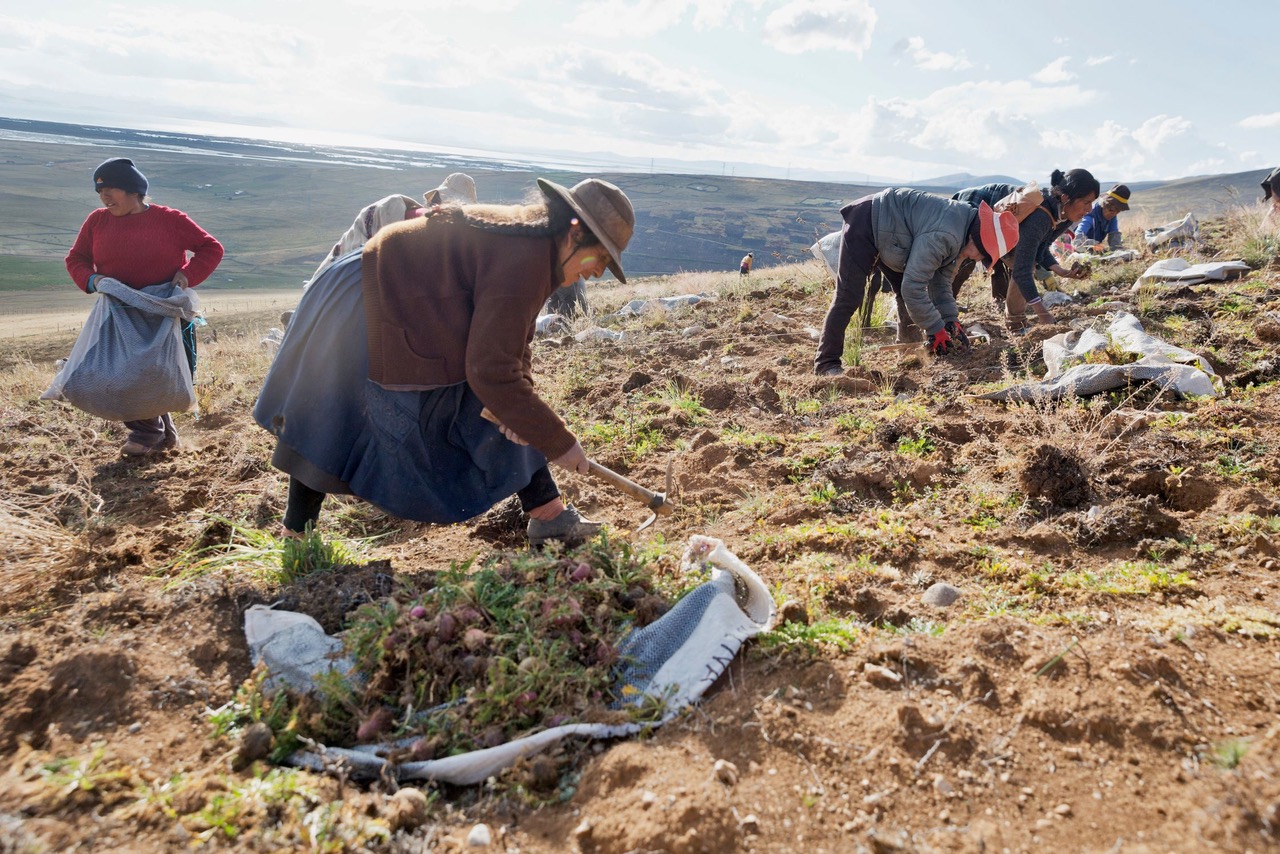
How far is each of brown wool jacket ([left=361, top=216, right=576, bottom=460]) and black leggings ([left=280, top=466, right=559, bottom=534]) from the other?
0.34 meters

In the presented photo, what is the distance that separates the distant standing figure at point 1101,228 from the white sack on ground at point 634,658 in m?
8.46

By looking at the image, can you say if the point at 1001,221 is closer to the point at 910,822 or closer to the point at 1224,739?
the point at 1224,739

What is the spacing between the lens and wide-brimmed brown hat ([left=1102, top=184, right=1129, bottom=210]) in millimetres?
7594

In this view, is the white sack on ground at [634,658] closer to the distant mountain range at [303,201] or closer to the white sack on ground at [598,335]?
the white sack on ground at [598,335]

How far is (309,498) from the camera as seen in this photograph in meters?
2.45

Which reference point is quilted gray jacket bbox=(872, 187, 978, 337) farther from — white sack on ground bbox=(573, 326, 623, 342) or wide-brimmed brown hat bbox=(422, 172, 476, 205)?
white sack on ground bbox=(573, 326, 623, 342)

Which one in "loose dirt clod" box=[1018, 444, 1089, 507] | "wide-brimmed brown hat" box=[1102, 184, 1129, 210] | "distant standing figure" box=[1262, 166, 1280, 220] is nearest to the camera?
"loose dirt clod" box=[1018, 444, 1089, 507]

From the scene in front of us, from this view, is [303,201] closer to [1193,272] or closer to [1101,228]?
[1101,228]

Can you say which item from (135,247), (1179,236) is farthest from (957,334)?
(1179,236)

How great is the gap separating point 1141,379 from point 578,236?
313 centimetres

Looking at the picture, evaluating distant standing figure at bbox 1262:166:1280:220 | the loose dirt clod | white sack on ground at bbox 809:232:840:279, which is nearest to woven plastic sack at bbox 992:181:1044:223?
white sack on ground at bbox 809:232:840:279

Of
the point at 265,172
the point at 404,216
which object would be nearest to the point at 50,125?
the point at 265,172

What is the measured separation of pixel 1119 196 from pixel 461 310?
8.19 meters

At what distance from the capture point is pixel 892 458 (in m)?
3.16
